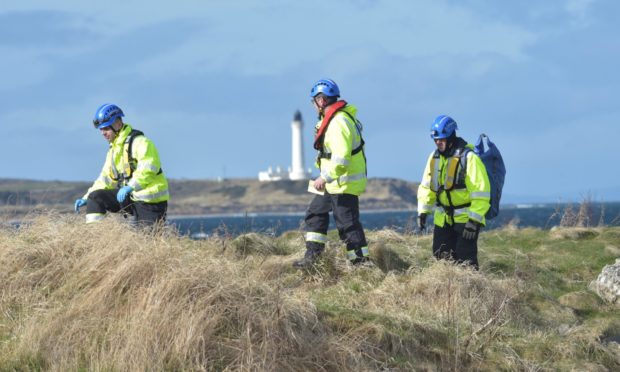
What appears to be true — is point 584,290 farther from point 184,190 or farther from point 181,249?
point 184,190

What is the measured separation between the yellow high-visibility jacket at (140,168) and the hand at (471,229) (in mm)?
3818

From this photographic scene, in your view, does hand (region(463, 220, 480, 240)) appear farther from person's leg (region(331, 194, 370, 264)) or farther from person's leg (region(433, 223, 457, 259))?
person's leg (region(331, 194, 370, 264))

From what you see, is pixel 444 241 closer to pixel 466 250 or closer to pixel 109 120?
pixel 466 250

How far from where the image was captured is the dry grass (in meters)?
7.10

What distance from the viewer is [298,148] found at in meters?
171

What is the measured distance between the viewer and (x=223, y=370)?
6.95 m

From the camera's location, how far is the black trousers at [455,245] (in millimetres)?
11117

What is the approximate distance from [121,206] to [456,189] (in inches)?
168

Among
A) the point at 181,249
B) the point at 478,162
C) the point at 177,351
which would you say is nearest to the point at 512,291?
the point at 478,162

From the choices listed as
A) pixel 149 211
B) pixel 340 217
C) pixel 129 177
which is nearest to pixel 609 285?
pixel 340 217

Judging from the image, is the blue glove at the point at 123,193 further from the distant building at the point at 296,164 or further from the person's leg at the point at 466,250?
the distant building at the point at 296,164

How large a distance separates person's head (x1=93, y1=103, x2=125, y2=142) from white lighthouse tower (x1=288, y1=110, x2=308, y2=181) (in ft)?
520

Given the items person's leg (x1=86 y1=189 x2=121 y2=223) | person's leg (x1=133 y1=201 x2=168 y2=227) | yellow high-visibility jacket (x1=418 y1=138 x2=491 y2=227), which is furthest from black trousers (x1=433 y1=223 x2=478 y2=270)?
person's leg (x1=86 y1=189 x2=121 y2=223)

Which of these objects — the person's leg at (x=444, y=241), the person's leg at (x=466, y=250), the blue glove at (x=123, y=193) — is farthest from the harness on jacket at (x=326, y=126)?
the blue glove at (x=123, y=193)
